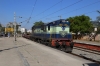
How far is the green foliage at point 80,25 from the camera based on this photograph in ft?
239

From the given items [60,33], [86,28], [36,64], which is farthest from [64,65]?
[86,28]

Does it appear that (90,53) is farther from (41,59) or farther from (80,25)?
(80,25)

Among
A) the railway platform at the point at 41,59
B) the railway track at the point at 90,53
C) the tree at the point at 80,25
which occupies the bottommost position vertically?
the railway track at the point at 90,53

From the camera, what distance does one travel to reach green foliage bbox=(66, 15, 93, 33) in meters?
72.7

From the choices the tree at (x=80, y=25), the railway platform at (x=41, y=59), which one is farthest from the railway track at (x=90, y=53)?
the tree at (x=80, y=25)

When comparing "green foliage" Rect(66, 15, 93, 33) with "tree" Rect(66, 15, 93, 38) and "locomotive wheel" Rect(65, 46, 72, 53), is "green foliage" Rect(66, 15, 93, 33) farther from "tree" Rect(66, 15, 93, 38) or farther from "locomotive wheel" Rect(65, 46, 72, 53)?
"locomotive wheel" Rect(65, 46, 72, 53)

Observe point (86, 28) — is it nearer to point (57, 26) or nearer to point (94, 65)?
point (57, 26)

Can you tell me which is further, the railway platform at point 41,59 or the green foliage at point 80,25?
the green foliage at point 80,25

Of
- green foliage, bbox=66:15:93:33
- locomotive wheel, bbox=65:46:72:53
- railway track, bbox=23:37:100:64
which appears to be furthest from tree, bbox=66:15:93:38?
locomotive wheel, bbox=65:46:72:53

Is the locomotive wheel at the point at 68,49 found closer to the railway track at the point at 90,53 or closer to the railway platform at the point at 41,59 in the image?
the railway track at the point at 90,53

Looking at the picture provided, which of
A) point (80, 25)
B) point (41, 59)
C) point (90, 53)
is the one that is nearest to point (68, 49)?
point (90, 53)

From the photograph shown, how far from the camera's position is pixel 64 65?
1228 cm

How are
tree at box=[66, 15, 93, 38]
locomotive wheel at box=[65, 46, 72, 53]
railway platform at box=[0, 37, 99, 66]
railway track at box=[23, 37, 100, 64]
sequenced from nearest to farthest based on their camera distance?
railway platform at box=[0, 37, 99, 66] < railway track at box=[23, 37, 100, 64] < locomotive wheel at box=[65, 46, 72, 53] < tree at box=[66, 15, 93, 38]

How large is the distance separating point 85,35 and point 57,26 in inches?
2046
